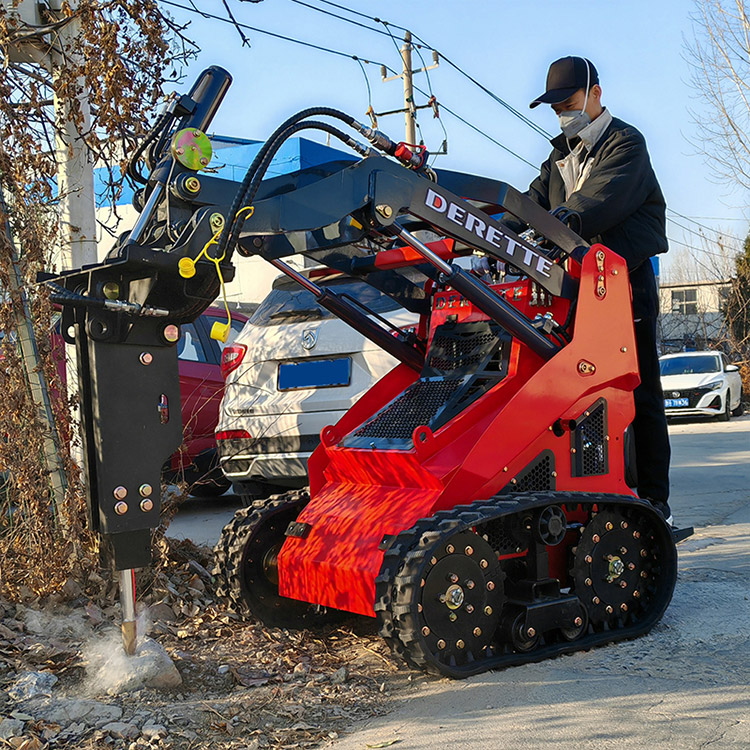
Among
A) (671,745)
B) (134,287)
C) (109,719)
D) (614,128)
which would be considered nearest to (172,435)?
(134,287)

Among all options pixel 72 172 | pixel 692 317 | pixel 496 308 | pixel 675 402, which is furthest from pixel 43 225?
pixel 692 317

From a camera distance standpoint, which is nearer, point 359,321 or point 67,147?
point 359,321

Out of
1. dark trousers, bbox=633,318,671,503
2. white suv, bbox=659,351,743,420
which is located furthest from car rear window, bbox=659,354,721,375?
dark trousers, bbox=633,318,671,503

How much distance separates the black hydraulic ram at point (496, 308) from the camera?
3.82 metres

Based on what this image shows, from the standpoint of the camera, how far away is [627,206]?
452 cm

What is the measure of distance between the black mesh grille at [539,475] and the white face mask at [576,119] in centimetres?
192

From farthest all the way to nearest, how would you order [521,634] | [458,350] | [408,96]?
[408,96], [458,350], [521,634]

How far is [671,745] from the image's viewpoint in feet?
9.07

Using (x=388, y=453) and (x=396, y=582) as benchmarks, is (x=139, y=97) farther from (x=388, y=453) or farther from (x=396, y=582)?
(x=396, y=582)

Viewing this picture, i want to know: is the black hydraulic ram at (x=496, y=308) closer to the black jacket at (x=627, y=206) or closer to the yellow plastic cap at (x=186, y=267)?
the black jacket at (x=627, y=206)

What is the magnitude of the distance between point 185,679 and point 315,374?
9.25 ft

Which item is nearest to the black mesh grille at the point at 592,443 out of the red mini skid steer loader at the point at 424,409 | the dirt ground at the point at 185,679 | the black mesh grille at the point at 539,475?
the red mini skid steer loader at the point at 424,409

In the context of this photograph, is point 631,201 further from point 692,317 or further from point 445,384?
point 692,317

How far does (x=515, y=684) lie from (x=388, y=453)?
107 centimetres
